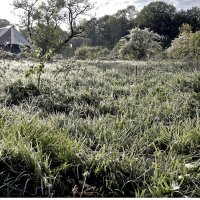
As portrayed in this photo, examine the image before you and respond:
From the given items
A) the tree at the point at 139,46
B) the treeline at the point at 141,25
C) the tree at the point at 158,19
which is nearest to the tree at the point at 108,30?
the treeline at the point at 141,25

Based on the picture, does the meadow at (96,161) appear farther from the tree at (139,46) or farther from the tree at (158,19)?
the tree at (158,19)

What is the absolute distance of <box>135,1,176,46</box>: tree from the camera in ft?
156

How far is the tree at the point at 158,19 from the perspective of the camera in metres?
47.6

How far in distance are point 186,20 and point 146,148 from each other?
48760 mm

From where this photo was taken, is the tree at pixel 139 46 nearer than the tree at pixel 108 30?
Yes

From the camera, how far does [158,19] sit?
47781 millimetres

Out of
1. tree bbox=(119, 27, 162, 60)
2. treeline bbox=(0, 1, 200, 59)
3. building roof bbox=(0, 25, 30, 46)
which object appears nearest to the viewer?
tree bbox=(119, 27, 162, 60)

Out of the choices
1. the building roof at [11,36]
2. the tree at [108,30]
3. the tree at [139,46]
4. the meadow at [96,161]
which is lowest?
the meadow at [96,161]

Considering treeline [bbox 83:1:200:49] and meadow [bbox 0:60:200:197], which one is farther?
treeline [bbox 83:1:200:49]

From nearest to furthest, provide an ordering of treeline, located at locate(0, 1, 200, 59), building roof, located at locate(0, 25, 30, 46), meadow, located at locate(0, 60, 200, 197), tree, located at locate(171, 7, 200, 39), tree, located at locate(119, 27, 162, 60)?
meadow, located at locate(0, 60, 200, 197), tree, located at locate(119, 27, 162, 60), building roof, located at locate(0, 25, 30, 46), treeline, located at locate(0, 1, 200, 59), tree, located at locate(171, 7, 200, 39)

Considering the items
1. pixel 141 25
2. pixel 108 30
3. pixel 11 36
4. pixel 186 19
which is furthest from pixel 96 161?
pixel 108 30

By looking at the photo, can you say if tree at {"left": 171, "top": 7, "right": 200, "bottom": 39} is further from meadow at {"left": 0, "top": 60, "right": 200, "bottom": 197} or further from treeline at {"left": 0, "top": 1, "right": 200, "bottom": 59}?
meadow at {"left": 0, "top": 60, "right": 200, "bottom": 197}

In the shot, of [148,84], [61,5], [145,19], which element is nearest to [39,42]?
[61,5]

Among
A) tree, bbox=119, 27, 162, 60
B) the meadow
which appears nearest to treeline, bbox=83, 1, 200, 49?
tree, bbox=119, 27, 162, 60
